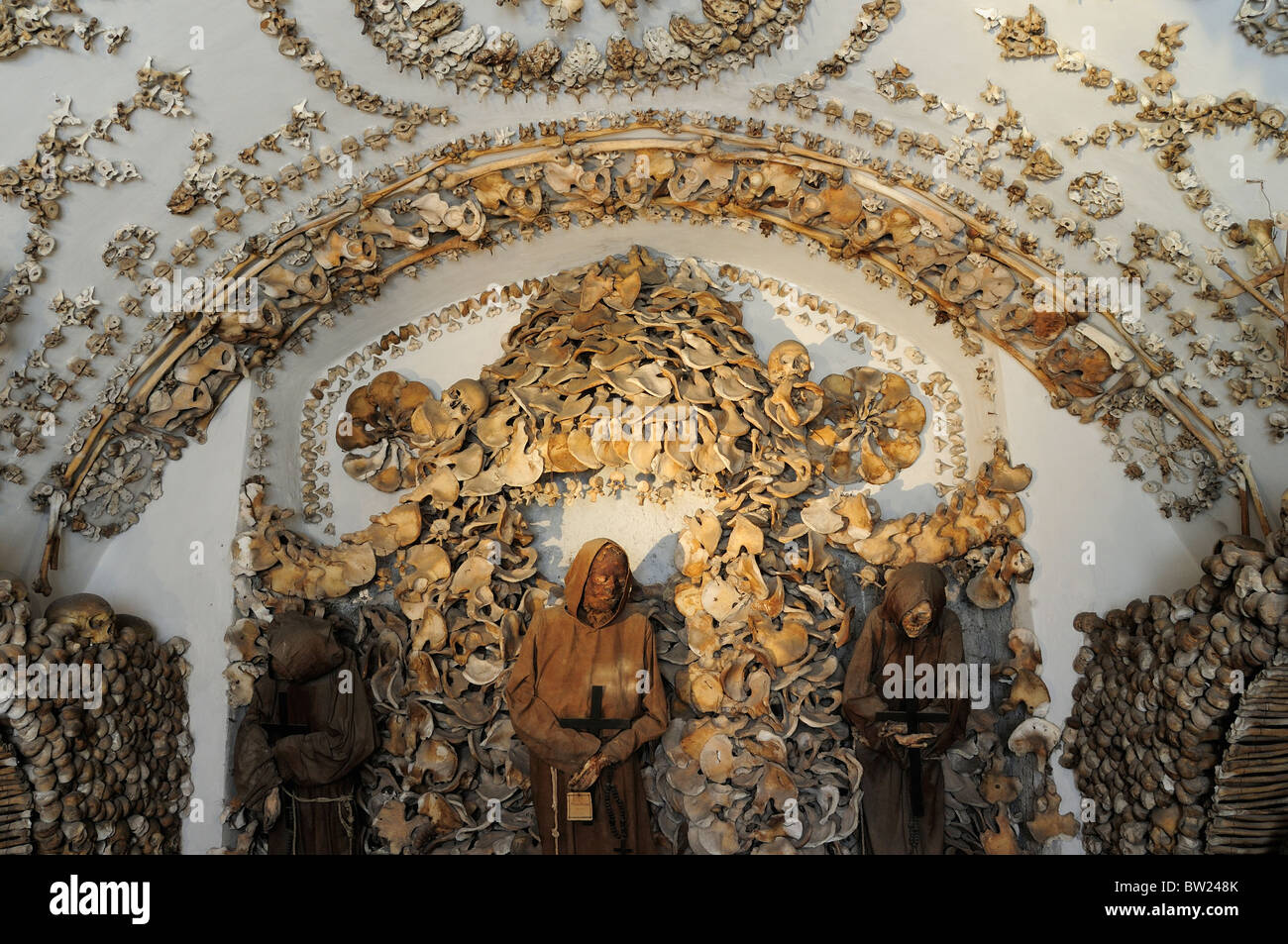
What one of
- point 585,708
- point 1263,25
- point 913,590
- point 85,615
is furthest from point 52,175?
point 1263,25

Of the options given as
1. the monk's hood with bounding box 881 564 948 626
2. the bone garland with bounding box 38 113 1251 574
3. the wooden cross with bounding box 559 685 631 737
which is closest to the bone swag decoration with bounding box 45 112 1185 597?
the bone garland with bounding box 38 113 1251 574

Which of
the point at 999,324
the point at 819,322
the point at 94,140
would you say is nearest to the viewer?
the point at 94,140

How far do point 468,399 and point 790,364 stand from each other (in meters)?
1.75

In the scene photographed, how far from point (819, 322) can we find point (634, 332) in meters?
1.06

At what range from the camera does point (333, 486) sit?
6559 millimetres

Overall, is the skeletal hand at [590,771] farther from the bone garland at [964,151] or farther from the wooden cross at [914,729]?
the bone garland at [964,151]

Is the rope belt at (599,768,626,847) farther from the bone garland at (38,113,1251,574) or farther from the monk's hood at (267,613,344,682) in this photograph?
the bone garland at (38,113,1251,574)

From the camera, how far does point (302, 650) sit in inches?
228

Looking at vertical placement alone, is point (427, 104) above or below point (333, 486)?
above

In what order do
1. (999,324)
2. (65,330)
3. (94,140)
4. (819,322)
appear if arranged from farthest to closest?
(819,322)
(999,324)
(65,330)
(94,140)

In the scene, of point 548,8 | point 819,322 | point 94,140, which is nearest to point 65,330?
point 94,140

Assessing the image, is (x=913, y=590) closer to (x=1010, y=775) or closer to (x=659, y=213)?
(x=1010, y=775)

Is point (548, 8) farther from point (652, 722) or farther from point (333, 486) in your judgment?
point (652, 722)

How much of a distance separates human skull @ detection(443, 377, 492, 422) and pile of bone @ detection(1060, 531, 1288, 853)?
3.31m
